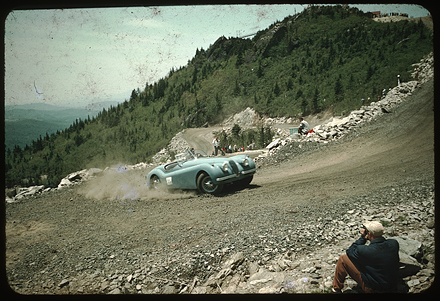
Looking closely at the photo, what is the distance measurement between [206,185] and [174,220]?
1630 mm

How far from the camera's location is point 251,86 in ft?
66.8

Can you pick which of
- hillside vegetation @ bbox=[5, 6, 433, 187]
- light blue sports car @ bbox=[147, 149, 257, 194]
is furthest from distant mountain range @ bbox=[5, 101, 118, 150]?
light blue sports car @ bbox=[147, 149, 257, 194]

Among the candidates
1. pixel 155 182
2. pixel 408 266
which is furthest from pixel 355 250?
pixel 155 182

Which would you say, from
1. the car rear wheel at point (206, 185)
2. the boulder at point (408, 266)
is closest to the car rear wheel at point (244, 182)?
the car rear wheel at point (206, 185)

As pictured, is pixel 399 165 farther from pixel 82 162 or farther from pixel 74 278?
pixel 82 162

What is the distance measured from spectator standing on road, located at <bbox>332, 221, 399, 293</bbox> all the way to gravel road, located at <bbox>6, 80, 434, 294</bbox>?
0.96m

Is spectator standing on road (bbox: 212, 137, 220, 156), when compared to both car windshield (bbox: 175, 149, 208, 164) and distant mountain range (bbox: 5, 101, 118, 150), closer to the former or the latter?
car windshield (bbox: 175, 149, 208, 164)

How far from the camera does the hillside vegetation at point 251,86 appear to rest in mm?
7050

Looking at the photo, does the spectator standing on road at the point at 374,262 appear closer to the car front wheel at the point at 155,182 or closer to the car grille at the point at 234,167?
the car grille at the point at 234,167

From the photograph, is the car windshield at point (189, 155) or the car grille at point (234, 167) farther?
the car windshield at point (189, 155)

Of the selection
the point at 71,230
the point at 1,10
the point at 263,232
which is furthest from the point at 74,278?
the point at 1,10

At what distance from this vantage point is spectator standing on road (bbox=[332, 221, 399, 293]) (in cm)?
288

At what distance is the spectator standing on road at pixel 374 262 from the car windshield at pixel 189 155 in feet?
15.8

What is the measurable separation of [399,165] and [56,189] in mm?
10402
